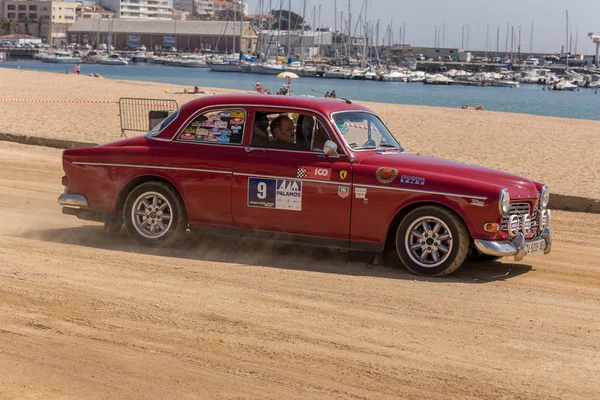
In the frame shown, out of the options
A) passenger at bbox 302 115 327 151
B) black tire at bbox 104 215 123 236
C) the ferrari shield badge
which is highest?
passenger at bbox 302 115 327 151

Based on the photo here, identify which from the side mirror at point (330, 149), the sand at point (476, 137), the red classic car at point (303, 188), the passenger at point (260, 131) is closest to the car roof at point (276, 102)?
the red classic car at point (303, 188)

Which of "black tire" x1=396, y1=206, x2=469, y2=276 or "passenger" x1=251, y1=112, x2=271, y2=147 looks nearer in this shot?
"black tire" x1=396, y1=206, x2=469, y2=276

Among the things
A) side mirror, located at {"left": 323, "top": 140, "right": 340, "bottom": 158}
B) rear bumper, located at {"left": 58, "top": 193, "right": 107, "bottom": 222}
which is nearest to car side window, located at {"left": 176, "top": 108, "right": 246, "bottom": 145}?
side mirror, located at {"left": 323, "top": 140, "right": 340, "bottom": 158}

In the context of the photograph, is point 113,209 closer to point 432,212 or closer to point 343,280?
point 343,280

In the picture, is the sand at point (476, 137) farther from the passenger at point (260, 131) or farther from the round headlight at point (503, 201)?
the passenger at point (260, 131)

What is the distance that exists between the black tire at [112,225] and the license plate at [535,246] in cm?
431

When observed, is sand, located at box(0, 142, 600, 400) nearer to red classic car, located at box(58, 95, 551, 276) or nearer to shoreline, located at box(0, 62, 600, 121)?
red classic car, located at box(58, 95, 551, 276)

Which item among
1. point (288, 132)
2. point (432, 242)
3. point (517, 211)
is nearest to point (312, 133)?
point (288, 132)

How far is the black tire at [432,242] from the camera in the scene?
9.04 metres

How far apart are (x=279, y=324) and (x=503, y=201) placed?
9.19 ft

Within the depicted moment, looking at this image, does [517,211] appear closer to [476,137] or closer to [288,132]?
[288,132]

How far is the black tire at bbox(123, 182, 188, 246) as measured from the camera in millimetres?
10109

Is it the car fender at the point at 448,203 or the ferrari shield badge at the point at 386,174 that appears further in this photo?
the ferrari shield badge at the point at 386,174

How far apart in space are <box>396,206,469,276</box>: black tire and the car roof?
149 centimetres
